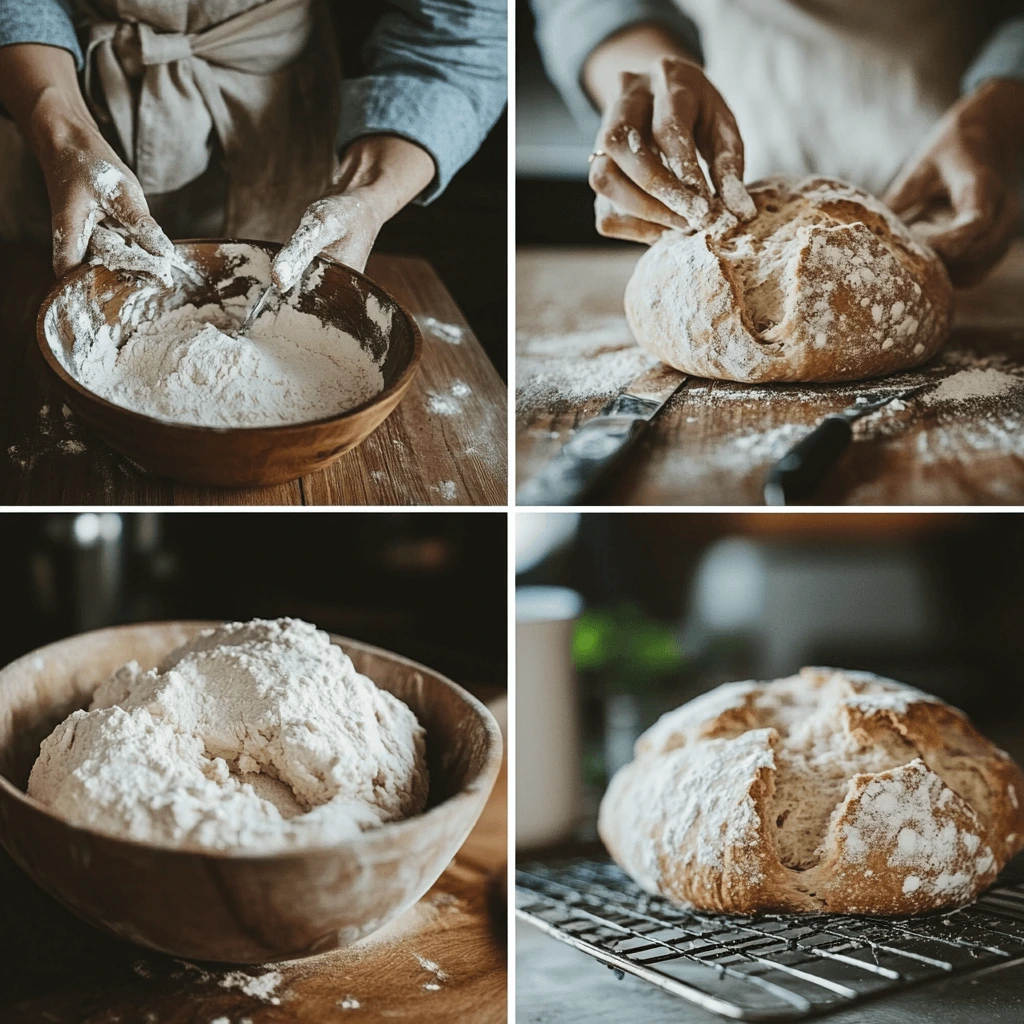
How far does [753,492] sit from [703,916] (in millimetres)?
321

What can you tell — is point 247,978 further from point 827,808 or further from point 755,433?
point 755,433

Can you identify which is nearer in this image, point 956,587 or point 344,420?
point 344,420

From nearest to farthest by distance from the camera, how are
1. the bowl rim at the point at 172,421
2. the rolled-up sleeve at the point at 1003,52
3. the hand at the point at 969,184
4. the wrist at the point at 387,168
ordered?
the bowl rim at the point at 172,421
the wrist at the point at 387,168
the hand at the point at 969,184
the rolled-up sleeve at the point at 1003,52

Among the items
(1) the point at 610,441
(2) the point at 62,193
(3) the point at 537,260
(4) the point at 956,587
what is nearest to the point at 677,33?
(3) the point at 537,260

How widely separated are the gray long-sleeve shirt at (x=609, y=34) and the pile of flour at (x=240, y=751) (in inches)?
23.1

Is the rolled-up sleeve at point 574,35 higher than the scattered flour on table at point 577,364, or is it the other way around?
the rolled-up sleeve at point 574,35

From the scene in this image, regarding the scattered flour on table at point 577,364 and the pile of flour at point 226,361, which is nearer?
the pile of flour at point 226,361

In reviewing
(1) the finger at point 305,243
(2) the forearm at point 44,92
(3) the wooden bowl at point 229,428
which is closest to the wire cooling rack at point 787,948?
(3) the wooden bowl at point 229,428

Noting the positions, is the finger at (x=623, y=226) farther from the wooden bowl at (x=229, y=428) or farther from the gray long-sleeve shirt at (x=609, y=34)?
the wooden bowl at (x=229, y=428)

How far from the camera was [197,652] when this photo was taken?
65 centimetres

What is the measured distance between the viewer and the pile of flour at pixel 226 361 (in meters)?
0.68

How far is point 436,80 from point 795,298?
38 centimetres

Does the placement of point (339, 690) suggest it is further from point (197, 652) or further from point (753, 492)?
point (753, 492)

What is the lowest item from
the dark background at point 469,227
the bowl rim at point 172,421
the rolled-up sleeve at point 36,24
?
the bowl rim at point 172,421
